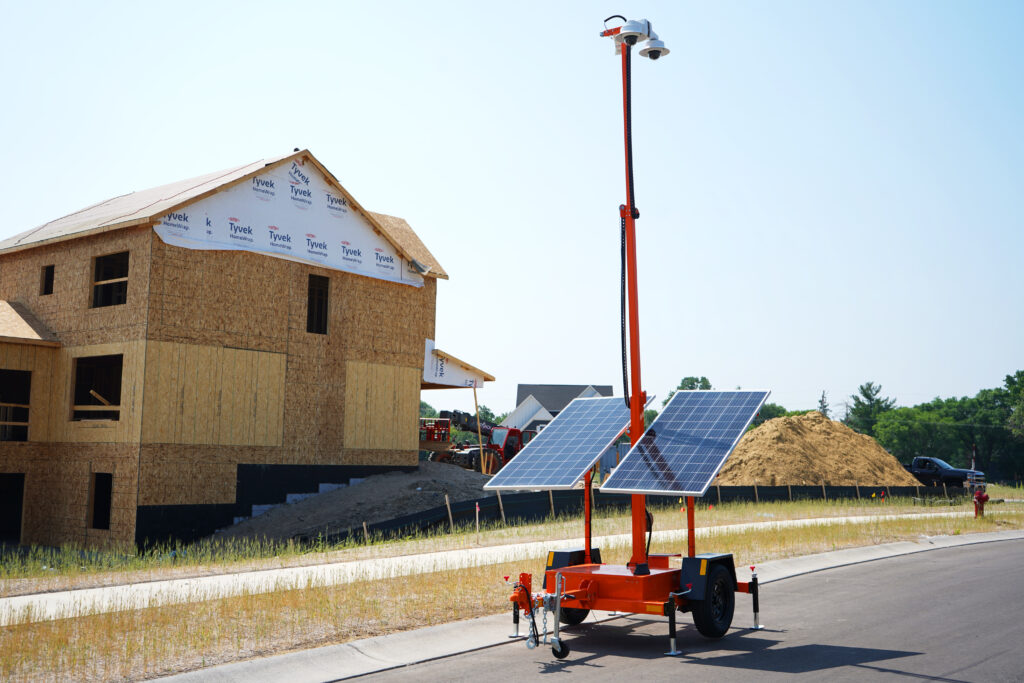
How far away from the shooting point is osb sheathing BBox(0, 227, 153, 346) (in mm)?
24688

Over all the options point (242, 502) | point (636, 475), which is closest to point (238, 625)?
point (636, 475)

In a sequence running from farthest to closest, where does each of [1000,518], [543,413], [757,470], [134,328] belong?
[543,413]
[757,470]
[1000,518]
[134,328]

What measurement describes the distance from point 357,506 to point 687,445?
17607 mm

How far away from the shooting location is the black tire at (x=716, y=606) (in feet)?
33.4

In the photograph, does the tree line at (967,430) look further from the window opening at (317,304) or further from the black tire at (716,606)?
the black tire at (716,606)

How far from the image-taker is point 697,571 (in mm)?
10273

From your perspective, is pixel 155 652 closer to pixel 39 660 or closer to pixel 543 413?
pixel 39 660

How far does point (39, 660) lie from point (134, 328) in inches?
678

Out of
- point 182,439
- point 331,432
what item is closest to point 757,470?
point 331,432

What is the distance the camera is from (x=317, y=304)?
2919 centimetres

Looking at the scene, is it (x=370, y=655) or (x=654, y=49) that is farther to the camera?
(x=654, y=49)

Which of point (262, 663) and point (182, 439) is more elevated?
point (182, 439)

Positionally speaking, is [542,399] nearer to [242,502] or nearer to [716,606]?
[242,502]

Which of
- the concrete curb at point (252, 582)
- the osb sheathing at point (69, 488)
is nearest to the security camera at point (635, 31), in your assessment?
the concrete curb at point (252, 582)
